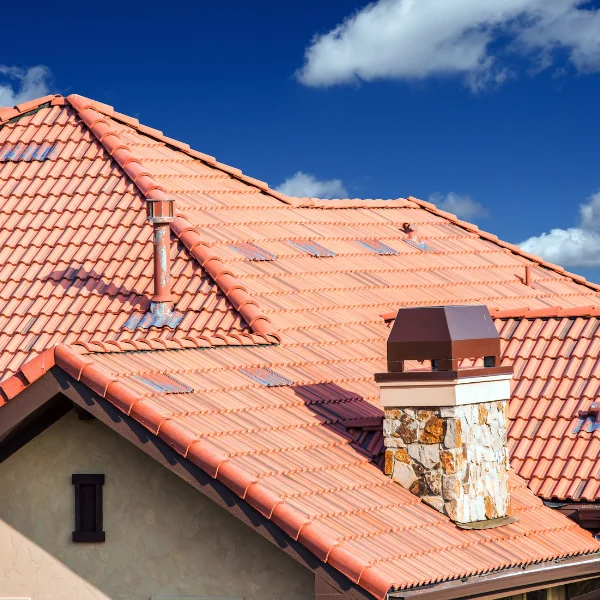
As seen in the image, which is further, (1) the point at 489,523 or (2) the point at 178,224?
(2) the point at 178,224

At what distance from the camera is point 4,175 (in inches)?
798

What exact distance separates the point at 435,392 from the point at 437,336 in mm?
630

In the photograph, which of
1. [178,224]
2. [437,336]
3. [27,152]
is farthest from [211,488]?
[27,152]

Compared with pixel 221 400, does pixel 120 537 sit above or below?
below

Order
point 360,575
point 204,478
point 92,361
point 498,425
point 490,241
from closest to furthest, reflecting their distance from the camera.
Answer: point 360,575 → point 204,478 → point 92,361 → point 498,425 → point 490,241

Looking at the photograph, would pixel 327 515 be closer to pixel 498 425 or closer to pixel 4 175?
pixel 498 425

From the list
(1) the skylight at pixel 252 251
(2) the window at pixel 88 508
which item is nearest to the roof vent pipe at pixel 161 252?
(1) the skylight at pixel 252 251

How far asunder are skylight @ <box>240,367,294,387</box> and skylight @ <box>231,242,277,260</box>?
3.52 metres

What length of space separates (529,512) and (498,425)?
1016 millimetres

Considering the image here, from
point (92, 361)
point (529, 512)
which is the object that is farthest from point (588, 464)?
point (92, 361)

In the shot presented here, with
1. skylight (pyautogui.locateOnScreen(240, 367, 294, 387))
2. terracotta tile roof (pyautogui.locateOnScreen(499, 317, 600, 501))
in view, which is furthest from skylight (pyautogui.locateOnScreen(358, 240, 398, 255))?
skylight (pyautogui.locateOnScreen(240, 367, 294, 387))

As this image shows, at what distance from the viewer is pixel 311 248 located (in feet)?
65.0

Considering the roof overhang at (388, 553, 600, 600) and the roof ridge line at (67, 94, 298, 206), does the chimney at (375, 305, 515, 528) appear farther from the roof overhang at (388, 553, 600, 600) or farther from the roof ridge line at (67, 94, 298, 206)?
the roof ridge line at (67, 94, 298, 206)

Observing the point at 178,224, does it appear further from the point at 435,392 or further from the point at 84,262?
the point at 435,392
